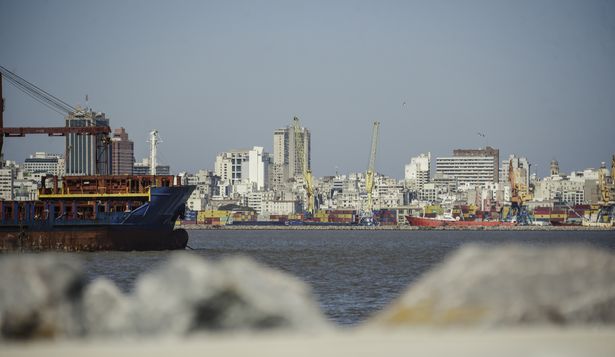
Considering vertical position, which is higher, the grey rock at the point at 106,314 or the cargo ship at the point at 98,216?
the cargo ship at the point at 98,216

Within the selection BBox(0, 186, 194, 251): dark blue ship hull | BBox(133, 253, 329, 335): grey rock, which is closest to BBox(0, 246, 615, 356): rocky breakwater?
BBox(133, 253, 329, 335): grey rock

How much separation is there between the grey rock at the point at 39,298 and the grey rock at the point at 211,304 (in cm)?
69

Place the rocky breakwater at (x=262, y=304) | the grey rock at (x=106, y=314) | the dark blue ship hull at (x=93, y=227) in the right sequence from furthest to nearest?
the dark blue ship hull at (x=93, y=227) → the grey rock at (x=106, y=314) → the rocky breakwater at (x=262, y=304)

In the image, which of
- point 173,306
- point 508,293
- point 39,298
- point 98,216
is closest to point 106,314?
point 39,298

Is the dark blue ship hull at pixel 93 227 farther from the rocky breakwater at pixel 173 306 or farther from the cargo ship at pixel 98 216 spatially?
the rocky breakwater at pixel 173 306

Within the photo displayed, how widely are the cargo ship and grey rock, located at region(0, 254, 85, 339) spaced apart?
51.3 m

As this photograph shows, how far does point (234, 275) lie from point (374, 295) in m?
22.4

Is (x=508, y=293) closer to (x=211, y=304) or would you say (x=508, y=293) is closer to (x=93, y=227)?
(x=211, y=304)

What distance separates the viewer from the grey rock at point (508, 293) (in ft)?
32.3

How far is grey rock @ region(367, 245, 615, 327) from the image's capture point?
985 cm

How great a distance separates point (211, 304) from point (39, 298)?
157cm

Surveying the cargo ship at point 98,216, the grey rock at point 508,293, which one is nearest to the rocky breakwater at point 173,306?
the grey rock at point 508,293

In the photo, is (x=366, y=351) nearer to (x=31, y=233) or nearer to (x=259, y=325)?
(x=259, y=325)

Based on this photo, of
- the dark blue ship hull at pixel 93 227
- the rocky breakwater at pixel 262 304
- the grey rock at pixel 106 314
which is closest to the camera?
the rocky breakwater at pixel 262 304
